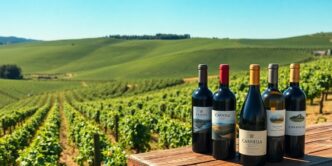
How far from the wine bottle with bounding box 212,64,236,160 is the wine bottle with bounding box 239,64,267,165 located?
0.46ft

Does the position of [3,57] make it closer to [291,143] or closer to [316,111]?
[316,111]

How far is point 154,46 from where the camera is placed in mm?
150000

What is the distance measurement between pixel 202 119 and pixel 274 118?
59cm

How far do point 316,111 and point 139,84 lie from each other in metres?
60.0

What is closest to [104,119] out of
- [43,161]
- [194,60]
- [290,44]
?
[43,161]

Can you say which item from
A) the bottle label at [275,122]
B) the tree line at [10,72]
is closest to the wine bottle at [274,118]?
the bottle label at [275,122]

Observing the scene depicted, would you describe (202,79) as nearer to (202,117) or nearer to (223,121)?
(202,117)

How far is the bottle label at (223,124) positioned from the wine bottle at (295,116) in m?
0.45

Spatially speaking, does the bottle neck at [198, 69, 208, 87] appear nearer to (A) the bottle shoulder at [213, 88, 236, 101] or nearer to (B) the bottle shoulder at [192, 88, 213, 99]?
(B) the bottle shoulder at [192, 88, 213, 99]

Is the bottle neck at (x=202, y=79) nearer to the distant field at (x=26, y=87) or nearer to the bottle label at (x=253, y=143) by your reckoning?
the bottle label at (x=253, y=143)

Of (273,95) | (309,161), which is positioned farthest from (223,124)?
(309,161)

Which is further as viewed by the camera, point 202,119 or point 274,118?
point 202,119

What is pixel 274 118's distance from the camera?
2777mm

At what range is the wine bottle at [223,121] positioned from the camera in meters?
2.85
